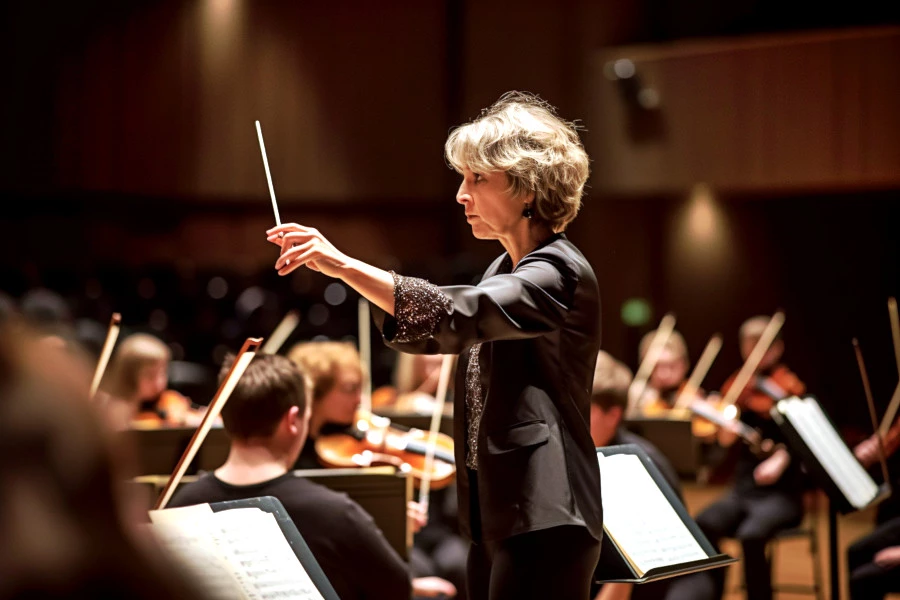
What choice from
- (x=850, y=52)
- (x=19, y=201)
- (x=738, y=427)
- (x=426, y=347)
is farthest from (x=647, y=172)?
(x=426, y=347)

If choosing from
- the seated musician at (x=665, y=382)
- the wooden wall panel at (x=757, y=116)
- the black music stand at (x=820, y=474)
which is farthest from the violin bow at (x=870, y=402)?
the wooden wall panel at (x=757, y=116)

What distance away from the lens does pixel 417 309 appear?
1.62m

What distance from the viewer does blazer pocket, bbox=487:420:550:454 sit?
1747 mm

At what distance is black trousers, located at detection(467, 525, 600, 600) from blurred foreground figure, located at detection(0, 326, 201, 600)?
3.93 ft

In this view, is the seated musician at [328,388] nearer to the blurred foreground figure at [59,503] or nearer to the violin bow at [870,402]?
the violin bow at [870,402]

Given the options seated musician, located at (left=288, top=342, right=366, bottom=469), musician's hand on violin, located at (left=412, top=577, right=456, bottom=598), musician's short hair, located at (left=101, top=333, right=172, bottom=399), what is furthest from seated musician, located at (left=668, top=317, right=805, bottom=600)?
musician's short hair, located at (left=101, top=333, right=172, bottom=399)

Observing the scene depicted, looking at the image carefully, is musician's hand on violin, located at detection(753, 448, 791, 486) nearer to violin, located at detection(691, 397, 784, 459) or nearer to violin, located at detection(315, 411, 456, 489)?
violin, located at detection(691, 397, 784, 459)

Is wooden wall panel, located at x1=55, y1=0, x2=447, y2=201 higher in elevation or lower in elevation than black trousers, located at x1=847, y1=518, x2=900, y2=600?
higher

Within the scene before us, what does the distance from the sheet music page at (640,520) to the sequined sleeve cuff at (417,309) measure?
74cm

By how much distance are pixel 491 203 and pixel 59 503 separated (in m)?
1.33

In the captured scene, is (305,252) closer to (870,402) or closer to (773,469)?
(870,402)

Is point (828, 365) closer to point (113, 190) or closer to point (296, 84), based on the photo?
point (296, 84)

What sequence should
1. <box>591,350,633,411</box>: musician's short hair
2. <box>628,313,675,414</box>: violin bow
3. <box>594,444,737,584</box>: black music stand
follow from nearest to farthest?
<box>594,444,737,584</box>: black music stand → <box>591,350,633,411</box>: musician's short hair → <box>628,313,675,414</box>: violin bow

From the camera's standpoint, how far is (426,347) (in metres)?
1.63
